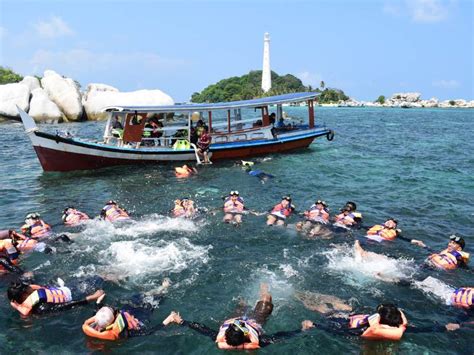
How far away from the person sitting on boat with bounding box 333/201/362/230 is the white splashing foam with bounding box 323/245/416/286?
1.73 meters

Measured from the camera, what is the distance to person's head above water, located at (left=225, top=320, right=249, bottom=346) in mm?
7316

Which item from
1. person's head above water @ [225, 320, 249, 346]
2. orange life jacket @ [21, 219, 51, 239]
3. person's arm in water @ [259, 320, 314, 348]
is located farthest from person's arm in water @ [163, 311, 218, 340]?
orange life jacket @ [21, 219, 51, 239]

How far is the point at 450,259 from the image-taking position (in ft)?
35.0

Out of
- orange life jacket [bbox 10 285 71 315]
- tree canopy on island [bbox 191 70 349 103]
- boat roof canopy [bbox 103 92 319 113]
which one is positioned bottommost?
orange life jacket [bbox 10 285 71 315]

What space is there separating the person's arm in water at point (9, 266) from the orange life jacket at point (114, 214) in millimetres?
3552

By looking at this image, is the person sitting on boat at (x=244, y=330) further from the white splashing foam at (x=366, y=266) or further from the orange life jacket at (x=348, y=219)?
the orange life jacket at (x=348, y=219)

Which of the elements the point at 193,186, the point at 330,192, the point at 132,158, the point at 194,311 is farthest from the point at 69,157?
the point at 194,311

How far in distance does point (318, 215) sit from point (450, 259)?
4048mm

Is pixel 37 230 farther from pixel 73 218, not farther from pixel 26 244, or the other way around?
pixel 73 218

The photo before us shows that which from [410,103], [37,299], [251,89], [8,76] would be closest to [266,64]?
[251,89]

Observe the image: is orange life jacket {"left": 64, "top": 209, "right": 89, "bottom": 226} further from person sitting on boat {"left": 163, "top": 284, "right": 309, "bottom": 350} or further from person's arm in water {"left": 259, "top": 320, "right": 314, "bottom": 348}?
person's arm in water {"left": 259, "top": 320, "right": 314, "bottom": 348}

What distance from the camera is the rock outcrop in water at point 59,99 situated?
4516 centimetres

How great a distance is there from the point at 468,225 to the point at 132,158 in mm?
15131

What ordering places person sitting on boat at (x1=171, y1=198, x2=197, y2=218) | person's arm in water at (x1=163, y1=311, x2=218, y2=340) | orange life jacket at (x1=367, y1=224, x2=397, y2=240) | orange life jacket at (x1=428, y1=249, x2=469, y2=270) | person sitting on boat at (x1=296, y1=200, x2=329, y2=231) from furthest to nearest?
person sitting on boat at (x1=171, y1=198, x2=197, y2=218) < person sitting on boat at (x1=296, y1=200, x2=329, y2=231) < orange life jacket at (x1=367, y1=224, x2=397, y2=240) < orange life jacket at (x1=428, y1=249, x2=469, y2=270) < person's arm in water at (x1=163, y1=311, x2=218, y2=340)
